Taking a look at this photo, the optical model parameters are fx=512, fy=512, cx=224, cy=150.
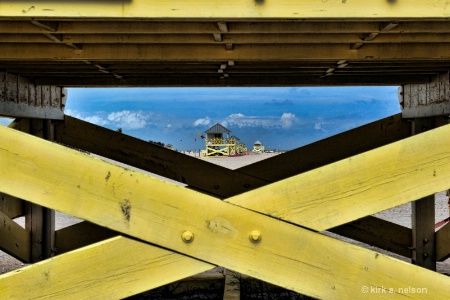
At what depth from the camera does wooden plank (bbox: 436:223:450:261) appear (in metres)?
8.27

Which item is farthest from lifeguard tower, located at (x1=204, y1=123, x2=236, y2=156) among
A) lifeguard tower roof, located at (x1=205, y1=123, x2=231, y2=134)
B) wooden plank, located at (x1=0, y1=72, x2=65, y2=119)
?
wooden plank, located at (x1=0, y1=72, x2=65, y2=119)

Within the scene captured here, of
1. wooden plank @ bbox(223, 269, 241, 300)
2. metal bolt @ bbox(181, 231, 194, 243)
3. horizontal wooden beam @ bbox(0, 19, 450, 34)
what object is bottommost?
wooden plank @ bbox(223, 269, 241, 300)

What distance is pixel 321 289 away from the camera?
3916 millimetres

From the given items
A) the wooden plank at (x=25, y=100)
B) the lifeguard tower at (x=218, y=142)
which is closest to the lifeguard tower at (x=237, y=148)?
the lifeguard tower at (x=218, y=142)

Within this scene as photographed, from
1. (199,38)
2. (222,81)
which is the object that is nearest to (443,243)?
(222,81)

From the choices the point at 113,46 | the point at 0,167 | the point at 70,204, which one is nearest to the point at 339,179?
the point at 70,204

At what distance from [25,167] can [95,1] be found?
4.55ft

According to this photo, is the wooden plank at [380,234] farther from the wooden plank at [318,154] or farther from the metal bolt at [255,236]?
the metal bolt at [255,236]

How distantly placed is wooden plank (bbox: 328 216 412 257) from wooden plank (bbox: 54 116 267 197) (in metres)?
1.71

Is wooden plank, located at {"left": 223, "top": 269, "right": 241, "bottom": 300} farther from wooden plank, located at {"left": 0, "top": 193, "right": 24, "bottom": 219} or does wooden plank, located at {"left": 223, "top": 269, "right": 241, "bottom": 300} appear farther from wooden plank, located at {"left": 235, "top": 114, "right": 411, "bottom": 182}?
wooden plank, located at {"left": 0, "top": 193, "right": 24, "bottom": 219}

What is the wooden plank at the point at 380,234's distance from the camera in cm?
845

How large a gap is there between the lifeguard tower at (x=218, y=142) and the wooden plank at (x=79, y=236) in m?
72.1

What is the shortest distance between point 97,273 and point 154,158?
15.4ft

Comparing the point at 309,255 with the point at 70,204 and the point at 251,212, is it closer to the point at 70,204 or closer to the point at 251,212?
the point at 251,212
